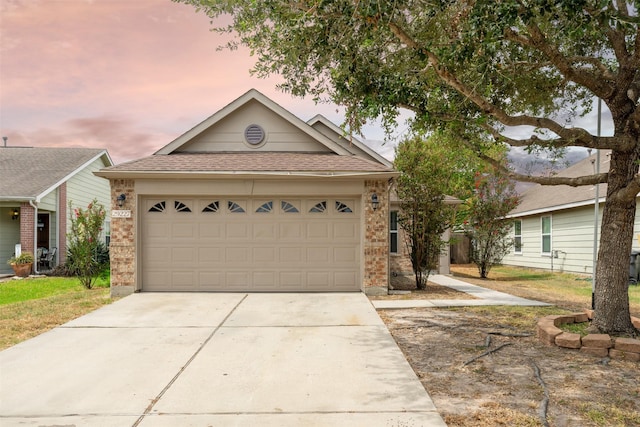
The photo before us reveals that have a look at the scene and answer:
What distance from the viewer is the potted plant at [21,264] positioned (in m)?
16.1

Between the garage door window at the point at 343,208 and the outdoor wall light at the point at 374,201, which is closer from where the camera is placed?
the outdoor wall light at the point at 374,201

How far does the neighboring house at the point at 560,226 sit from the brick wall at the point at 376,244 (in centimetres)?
922

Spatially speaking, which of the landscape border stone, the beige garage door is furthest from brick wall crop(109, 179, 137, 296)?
the landscape border stone

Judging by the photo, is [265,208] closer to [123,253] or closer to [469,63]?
[123,253]

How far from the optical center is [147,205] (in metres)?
11.2

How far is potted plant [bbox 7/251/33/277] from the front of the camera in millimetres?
16141

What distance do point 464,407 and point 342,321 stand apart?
385 centimetres

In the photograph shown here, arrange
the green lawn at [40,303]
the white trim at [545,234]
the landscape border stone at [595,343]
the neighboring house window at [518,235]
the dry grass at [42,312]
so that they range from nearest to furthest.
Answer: the landscape border stone at [595,343]
the dry grass at [42,312]
the green lawn at [40,303]
the white trim at [545,234]
the neighboring house window at [518,235]

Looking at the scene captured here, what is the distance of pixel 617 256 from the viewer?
640 centimetres

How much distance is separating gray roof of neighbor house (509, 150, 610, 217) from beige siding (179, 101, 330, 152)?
34.2ft

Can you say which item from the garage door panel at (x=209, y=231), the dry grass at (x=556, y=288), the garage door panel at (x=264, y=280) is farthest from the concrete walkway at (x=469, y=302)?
the garage door panel at (x=209, y=231)

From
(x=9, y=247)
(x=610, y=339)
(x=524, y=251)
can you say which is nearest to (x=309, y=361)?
(x=610, y=339)

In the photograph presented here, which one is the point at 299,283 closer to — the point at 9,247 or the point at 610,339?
the point at 610,339

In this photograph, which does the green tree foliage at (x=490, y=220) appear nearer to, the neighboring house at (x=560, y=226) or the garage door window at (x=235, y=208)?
the neighboring house at (x=560, y=226)
